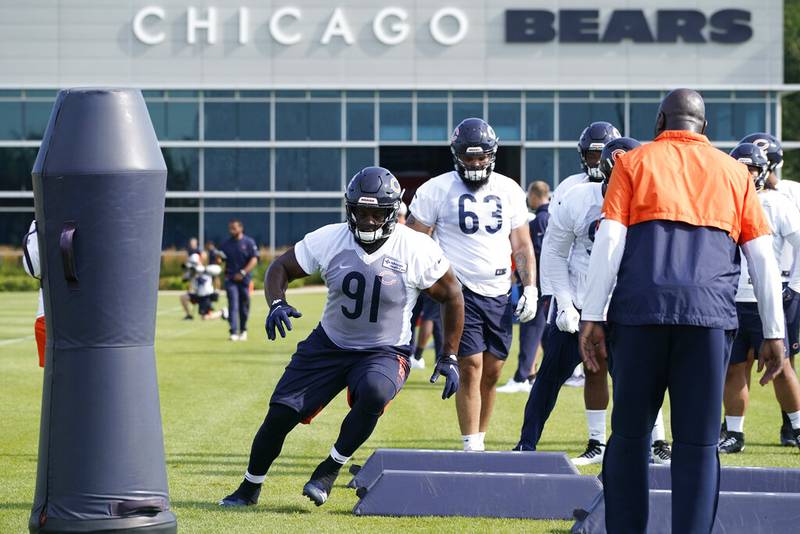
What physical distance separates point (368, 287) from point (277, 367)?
10.3 m

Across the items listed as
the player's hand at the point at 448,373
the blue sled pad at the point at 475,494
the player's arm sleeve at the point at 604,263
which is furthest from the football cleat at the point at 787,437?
the player's arm sleeve at the point at 604,263

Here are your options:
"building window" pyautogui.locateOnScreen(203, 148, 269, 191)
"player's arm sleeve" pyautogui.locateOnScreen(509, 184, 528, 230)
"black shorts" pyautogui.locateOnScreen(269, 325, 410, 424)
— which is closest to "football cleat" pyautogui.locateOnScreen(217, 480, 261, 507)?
"black shorts" pyautogui.locateOnScreen(269, 325, 410, 424)

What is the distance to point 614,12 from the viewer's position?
49.6 meters

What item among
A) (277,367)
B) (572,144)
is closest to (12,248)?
(572,144)

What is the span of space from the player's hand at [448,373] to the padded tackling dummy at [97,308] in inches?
91.5

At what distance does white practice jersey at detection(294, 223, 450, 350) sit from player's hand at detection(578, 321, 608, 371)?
1827mm

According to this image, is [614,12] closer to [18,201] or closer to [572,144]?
[572,144]

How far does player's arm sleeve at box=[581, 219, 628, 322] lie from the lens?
5.70 metres

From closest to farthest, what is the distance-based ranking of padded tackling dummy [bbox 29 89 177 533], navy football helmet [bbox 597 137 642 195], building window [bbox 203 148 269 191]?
padded tackling dummy [bbox 29 89 177 533], navy football helmet [bbox 597 137 642 195], building window [bbox 203 148 269 191]

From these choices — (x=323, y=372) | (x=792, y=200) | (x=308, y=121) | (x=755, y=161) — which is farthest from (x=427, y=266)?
(x=308, y=121)

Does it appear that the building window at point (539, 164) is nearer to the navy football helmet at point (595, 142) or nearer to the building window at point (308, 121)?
the building window at point (308, 121)

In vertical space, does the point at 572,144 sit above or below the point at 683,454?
above

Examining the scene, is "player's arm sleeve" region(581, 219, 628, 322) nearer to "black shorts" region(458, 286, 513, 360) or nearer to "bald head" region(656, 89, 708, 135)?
"bald head" region(656, 89, 708, 135)

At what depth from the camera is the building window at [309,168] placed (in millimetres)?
50062
